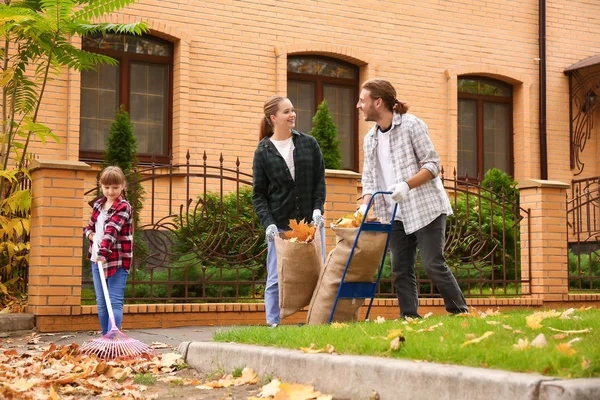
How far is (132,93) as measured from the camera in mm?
12797

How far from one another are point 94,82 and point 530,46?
7.68 meters

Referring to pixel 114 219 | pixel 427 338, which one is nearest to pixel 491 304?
pixel 114 219

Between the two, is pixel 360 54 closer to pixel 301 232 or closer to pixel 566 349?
pixel 301 232

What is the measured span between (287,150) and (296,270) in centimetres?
95

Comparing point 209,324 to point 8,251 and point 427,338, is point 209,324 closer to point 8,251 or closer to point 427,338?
point 8,251

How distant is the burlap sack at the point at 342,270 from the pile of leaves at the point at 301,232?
0.66ft

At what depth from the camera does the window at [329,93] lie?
14.1 metres

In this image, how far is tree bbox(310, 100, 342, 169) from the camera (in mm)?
12906

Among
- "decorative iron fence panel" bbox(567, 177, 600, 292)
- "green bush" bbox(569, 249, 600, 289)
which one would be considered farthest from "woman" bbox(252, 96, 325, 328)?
"green bush" bbox(569, 249, 600, 289)

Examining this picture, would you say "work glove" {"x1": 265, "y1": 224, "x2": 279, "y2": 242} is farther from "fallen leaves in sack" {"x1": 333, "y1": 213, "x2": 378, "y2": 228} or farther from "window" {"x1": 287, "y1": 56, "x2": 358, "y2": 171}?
"window" {"x1": 287, "y1": 56, "x2": 358, "y2": 171}

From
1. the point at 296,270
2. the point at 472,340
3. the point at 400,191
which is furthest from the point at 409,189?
the point at 472,340

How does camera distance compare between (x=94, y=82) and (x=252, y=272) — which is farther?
(x=94, y=82)

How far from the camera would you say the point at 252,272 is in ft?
31.0

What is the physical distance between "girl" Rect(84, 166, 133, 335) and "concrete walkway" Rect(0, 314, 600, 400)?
1194 mm
